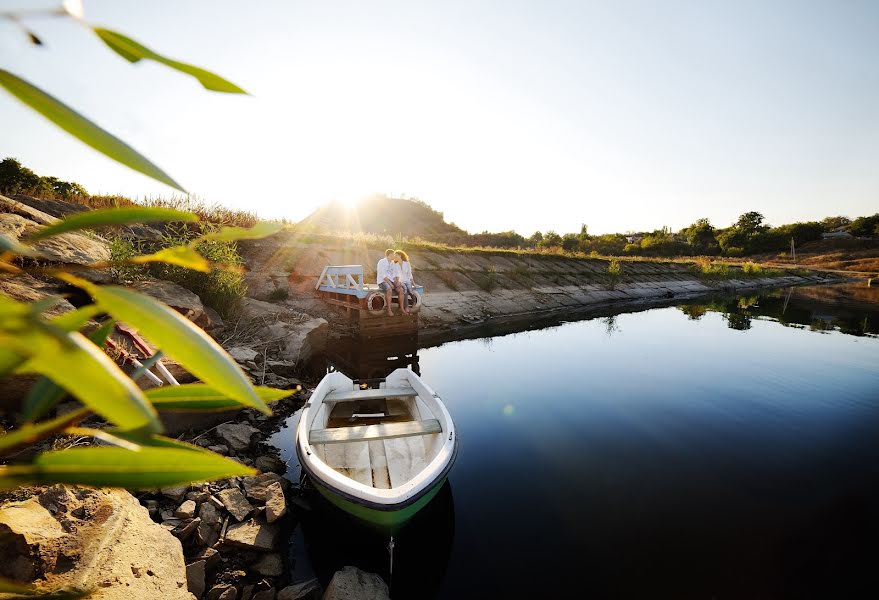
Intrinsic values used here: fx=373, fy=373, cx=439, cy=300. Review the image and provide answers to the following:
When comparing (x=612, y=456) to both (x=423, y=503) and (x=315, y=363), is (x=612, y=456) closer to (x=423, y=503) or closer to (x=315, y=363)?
(x=423, y=503)

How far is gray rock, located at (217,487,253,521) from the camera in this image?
3701mm

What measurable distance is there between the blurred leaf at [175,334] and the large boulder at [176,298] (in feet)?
22.9

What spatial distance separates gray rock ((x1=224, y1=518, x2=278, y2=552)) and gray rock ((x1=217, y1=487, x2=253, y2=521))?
9cm

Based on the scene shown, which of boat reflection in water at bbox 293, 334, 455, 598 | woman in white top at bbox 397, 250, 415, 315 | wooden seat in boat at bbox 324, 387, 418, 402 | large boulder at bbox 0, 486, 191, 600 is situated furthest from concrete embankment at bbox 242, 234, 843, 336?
large boulder at bbox 0, 486, 191, 600

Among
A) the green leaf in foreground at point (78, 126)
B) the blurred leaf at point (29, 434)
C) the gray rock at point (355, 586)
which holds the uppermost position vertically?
the green leaf in foreground at point (78, 126)

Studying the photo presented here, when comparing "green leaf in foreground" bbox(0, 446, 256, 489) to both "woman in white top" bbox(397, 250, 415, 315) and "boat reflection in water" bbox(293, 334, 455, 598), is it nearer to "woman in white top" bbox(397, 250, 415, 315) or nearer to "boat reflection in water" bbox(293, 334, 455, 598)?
"boat reflection in water" bbox(293, 334, 455, 598)

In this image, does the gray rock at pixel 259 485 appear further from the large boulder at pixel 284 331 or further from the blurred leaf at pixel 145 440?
the large boulder at pixel 284 331

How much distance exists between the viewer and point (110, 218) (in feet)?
2.26

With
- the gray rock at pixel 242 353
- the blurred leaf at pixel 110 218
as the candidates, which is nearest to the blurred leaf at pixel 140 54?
the blurred leaf at pixel 110 218

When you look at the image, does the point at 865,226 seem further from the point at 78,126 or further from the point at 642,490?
the point at 78,126

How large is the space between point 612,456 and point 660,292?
2578cm

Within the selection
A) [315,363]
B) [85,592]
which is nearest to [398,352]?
[315,363]

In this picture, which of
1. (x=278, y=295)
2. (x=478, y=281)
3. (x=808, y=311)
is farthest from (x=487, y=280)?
(x=808, y=311)

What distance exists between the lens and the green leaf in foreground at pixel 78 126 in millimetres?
645
